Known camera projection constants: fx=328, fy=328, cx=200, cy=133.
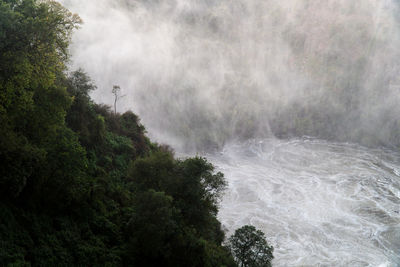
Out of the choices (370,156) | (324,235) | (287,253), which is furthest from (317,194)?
(370,156)

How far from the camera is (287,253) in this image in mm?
47781

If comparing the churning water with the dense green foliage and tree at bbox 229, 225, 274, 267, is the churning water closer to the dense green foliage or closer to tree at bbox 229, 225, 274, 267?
tree at bbox 229, 225, 274, 267

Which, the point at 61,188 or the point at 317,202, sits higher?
the point at 317,202

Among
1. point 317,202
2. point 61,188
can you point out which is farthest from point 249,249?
point 317,202

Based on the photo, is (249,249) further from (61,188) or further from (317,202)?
(317,202)

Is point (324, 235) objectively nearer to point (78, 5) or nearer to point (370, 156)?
point (370, 156)

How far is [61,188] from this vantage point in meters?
17.2

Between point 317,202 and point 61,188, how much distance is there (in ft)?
207

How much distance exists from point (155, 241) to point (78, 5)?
460 feet

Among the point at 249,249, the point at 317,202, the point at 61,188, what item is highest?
the point at 317,202

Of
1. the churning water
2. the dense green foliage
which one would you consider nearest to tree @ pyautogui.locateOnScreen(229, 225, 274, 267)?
the dense green foliage

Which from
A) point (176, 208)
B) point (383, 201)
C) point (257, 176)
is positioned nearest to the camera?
point (176, 208)

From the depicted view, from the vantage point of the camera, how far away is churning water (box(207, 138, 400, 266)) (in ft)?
163

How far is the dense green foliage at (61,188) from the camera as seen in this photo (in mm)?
14180
